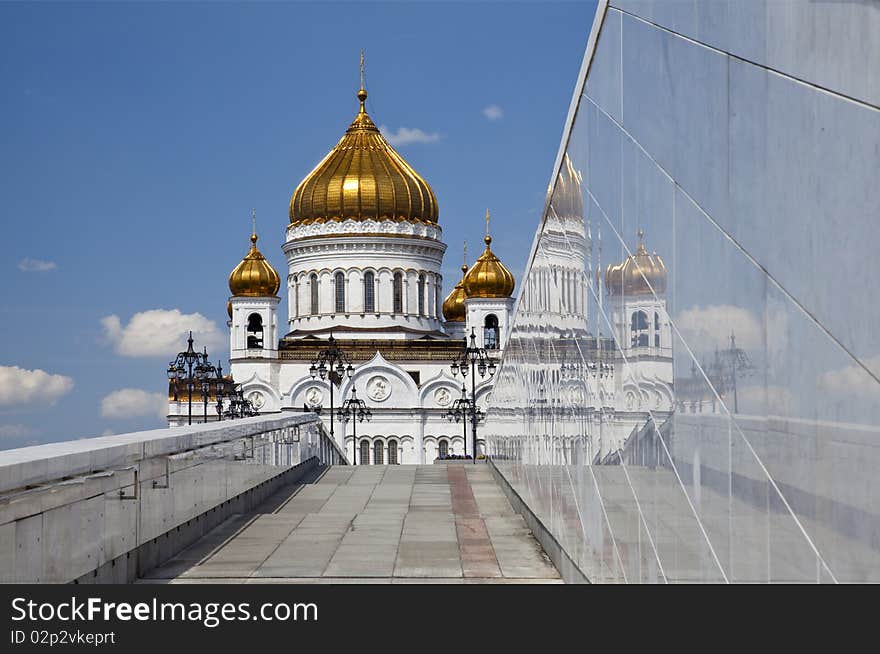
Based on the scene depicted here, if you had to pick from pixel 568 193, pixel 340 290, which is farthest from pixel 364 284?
pixel 568 193

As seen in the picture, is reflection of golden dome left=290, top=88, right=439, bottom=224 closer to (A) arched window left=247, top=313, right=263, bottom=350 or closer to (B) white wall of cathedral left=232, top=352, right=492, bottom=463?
(A) arched window left=247, top=313, right=263, bottom=350

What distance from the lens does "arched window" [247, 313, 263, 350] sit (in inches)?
3283

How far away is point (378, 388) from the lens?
77.2 metres

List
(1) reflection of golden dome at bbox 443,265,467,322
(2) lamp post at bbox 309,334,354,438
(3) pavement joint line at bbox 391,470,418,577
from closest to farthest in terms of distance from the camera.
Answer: (3) pavement joint line at bbox 391,470,418,577, (2) lamp post at bbox 309,334,354,438, (1) reflection of golden dome at bbox 443,265,467,322

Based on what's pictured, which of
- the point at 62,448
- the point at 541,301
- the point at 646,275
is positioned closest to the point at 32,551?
the point at 62,448

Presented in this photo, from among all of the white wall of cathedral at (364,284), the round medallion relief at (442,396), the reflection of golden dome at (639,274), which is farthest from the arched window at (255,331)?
the reflection of golden dome at (639,274)

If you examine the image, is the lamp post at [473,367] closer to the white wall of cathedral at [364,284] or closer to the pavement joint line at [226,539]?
the white wall of cathedral at [364,284]

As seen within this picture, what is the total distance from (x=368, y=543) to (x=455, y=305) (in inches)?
3172

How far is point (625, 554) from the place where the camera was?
18.6 ft

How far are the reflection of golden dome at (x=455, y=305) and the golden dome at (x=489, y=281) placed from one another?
23.1 feet

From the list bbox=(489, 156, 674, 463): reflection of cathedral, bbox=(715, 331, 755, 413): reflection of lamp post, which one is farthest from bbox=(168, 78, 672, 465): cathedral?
bbox=(715, 331, 755, 413): reflection of lamp post

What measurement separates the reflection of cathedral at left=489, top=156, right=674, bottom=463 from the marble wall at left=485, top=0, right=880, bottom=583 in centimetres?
5
